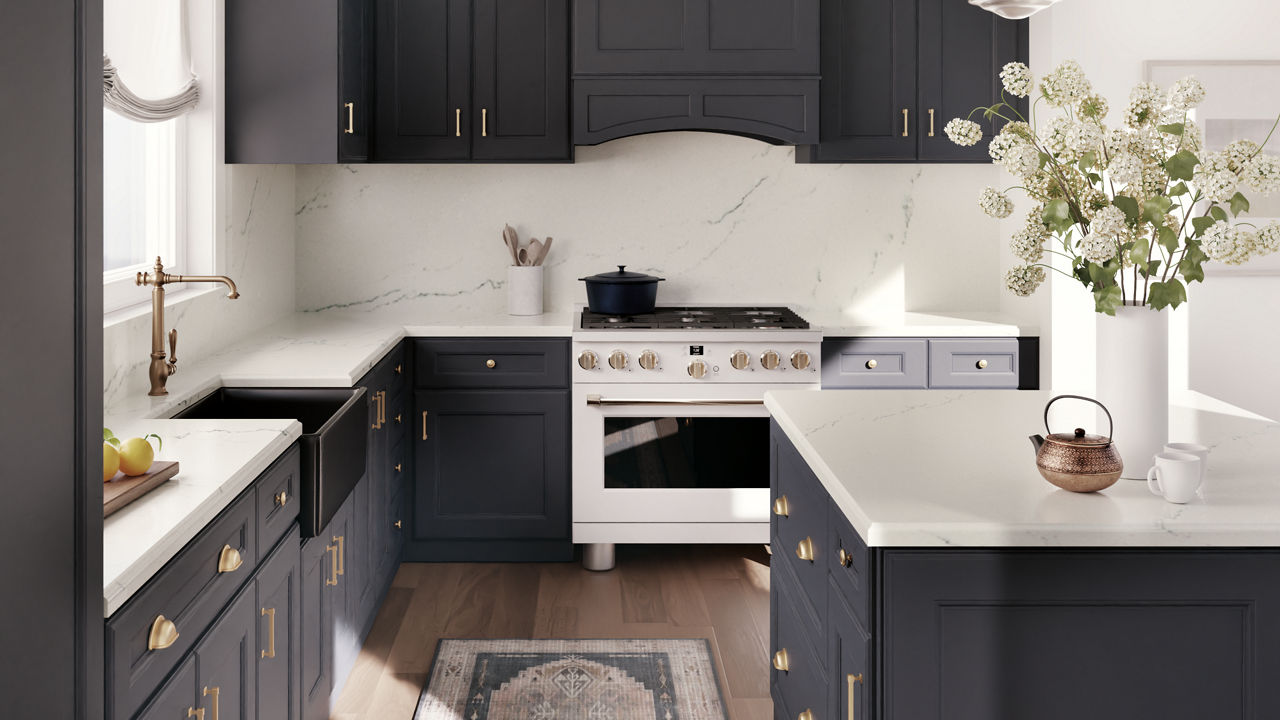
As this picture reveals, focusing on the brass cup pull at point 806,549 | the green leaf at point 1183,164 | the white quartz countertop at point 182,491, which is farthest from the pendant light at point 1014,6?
the white quartz countertop at point 182,491

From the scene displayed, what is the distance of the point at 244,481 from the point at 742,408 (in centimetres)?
222

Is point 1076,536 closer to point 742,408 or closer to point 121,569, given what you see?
point 121,569

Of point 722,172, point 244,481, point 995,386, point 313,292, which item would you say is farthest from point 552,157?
point 244,481

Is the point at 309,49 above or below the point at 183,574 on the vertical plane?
above

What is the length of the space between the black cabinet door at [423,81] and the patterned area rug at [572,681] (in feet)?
6.29

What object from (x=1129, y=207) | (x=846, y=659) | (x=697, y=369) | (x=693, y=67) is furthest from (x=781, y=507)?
(x=693, y=67)

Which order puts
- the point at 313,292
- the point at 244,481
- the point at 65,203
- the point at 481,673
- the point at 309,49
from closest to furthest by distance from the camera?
the point at 65,203
the point at 244,481
the point at 481,673
the point at 309,49
the point at 313,292

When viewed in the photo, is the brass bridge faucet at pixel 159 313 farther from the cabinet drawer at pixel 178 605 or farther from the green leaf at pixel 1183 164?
the green leaf at pixel 1183 164

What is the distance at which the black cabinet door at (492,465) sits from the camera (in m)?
3.97

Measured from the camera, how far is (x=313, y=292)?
449 centimetres

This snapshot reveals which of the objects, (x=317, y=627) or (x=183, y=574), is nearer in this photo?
(x=183, y=574)

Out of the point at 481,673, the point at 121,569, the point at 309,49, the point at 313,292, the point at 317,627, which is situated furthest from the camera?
the point at 313,292

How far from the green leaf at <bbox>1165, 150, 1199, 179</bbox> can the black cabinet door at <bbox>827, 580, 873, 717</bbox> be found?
833 mm

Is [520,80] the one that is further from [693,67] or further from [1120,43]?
[1120,43]
